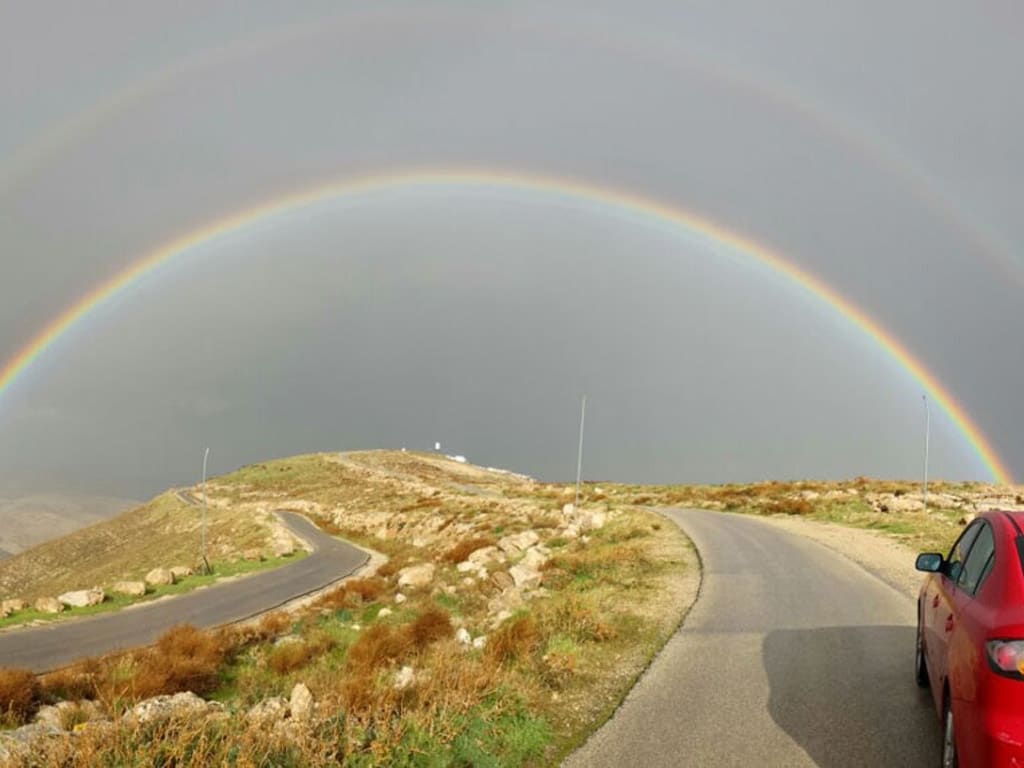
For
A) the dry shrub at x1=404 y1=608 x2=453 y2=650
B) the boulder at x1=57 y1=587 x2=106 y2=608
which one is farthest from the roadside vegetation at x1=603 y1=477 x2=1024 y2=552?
the boulder at x1=57 y1=587 x2=106 y2=608

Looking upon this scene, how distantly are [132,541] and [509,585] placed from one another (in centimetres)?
8264

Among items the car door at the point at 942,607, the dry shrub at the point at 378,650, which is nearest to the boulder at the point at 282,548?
the dry shrub at the point at 378,650

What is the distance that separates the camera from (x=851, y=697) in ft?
26.9

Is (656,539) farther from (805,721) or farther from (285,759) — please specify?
(285,759)

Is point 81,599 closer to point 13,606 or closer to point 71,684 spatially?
point 13,606

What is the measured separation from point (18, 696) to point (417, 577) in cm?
1630

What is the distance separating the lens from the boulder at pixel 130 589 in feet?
132

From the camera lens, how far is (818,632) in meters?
11.3

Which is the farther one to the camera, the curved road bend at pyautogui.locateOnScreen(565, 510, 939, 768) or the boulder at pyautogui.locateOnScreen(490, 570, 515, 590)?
the boulder at pyautogui.locateOnScreen(490, 570, 515, 590)

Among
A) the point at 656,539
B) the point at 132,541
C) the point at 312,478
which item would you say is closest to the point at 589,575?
the point at 656,539

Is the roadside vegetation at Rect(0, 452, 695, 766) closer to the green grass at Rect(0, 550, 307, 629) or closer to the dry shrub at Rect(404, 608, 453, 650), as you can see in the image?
the dry shrub at Rect(404, 608, 453, 650)

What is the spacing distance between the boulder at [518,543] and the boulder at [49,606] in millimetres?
22199

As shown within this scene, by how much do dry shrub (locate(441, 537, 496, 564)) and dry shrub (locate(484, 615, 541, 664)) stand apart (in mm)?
23026

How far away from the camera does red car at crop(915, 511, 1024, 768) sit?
4340mm
